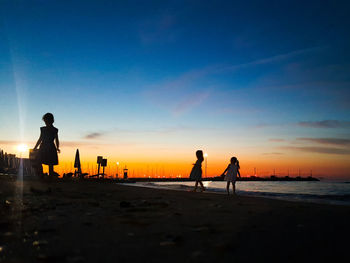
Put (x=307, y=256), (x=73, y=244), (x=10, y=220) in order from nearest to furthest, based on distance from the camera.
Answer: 1. (x=307, y=256)
2. (x=73, y=244)
3. (x=10, y=220)

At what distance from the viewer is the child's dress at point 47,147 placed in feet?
45.2

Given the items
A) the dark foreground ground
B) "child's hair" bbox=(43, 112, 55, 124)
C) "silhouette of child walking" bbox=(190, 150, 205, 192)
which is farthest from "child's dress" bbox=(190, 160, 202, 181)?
the dark foreground ground

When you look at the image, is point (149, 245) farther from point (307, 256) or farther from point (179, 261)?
point (307, 256)

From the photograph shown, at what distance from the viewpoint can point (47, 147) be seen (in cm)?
1384

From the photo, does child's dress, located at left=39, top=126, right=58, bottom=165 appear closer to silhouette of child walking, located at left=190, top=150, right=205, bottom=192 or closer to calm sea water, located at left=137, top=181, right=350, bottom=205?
silhouette of child walking, located at left=190, top=150, right=205, bottom=192

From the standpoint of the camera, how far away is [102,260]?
2.44m

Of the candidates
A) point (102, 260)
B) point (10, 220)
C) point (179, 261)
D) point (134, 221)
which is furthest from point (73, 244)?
point (10, 220)

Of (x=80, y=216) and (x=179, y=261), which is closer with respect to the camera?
(x=179, y=261)

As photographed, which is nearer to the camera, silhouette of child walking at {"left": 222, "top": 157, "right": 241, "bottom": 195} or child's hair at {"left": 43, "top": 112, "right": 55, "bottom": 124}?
child's hair at {"left": 43, "top": 112, "right": 55, "bottom": 124}

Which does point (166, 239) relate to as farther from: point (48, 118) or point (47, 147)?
point (48, 118)

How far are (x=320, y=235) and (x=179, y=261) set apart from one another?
2091 millimetres

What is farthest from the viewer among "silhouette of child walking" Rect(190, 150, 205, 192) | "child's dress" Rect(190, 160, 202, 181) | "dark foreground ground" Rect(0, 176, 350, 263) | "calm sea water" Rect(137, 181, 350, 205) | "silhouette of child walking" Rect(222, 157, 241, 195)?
"child's dress" Rect(190, 160, 202, 181)

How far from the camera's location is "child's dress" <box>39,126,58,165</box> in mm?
13773

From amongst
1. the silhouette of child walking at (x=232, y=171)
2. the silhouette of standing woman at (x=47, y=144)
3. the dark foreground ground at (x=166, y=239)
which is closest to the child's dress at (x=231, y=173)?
the silhouette of child walking at (x=232, y=171)
